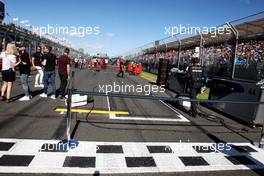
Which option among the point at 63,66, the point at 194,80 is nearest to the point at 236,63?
the point at 194,80

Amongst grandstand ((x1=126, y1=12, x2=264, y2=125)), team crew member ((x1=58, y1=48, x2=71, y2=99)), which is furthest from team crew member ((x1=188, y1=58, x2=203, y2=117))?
team crew member ((x1=58, y1=48, x2=71, y2=99))

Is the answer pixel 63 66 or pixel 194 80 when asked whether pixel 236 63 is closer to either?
pixel 194 80

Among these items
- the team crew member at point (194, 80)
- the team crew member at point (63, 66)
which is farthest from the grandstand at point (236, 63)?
the team crew member at point (63, 66)

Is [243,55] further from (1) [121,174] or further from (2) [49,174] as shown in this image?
(2) [49,174]

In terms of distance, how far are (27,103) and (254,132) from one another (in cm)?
678

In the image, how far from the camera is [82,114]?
791 cm

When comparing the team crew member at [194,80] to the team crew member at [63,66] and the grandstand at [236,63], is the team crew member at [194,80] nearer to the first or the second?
the grandstand at [236,63]

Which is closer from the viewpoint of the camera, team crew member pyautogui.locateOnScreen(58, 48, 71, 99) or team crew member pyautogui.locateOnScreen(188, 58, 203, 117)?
team crew member pyautogui.locateOnScreen(188, 58, 203, 117)

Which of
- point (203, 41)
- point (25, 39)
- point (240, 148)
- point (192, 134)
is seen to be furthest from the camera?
point (25, 39)

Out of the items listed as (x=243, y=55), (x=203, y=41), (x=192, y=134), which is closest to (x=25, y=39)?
(x=203, y=41)

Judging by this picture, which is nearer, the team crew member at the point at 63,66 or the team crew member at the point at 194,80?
the team crew member at the point at 194,80

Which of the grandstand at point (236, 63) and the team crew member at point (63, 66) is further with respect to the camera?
the team crew member at point (63, 66)

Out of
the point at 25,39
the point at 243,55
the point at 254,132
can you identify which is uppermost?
the point at 25,39

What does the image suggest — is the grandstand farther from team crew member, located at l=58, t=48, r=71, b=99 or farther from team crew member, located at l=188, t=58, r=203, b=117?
team crew member, located at l=58, t=48, r=71, b=99
